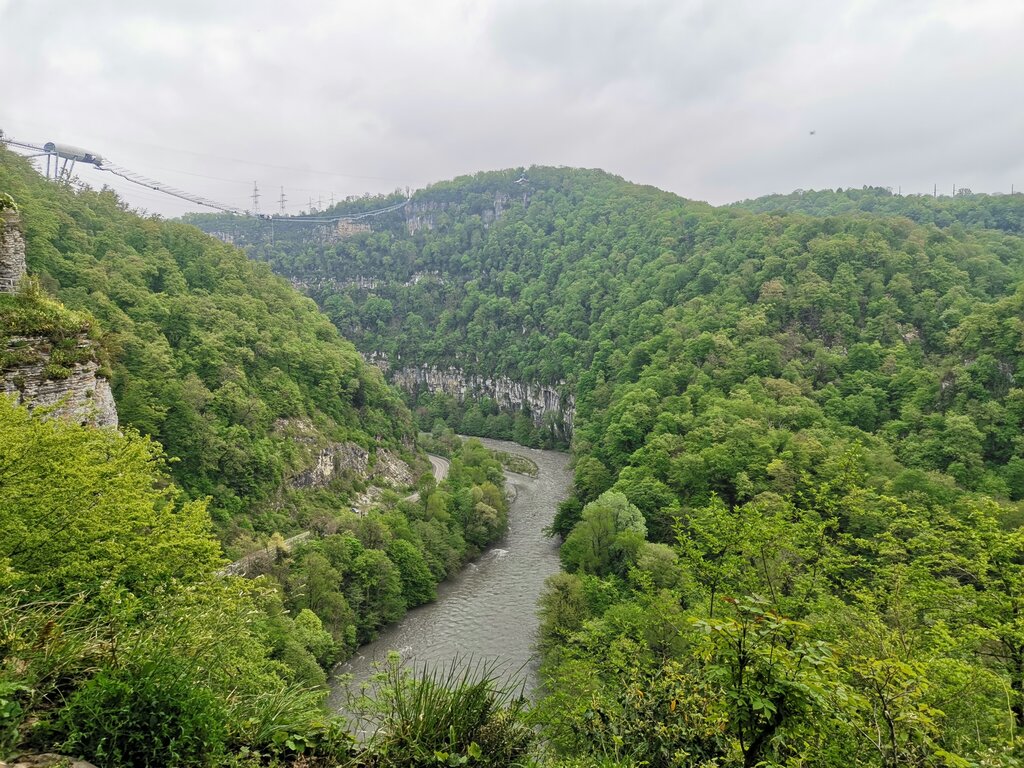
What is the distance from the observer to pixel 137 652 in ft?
13.5

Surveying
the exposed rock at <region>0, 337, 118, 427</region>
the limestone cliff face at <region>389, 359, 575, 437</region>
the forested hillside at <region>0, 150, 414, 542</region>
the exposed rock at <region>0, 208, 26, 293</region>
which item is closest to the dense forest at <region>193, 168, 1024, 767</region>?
the limestone cliff face at <region>389, 359, 575, 437</region>

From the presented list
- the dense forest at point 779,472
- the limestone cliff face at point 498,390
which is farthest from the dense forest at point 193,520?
the limestone cliff face at point 498,390

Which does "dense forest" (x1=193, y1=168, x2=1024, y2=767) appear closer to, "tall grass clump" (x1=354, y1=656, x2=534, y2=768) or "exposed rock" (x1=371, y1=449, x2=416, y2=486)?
"tall grass clump" (x1=354, y1=656, x2=534, y2=768)

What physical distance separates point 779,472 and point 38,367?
1336 inches

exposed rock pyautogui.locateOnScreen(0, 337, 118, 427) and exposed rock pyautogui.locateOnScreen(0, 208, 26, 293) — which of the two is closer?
exposed rock pyautogui.locateOnScreen(0, 337, 118, 427)

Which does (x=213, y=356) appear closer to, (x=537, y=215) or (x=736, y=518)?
(x=736, y=518)

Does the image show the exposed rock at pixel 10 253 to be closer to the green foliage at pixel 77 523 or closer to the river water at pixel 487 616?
the green foliage at pixel 77 523

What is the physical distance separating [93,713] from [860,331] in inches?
2329

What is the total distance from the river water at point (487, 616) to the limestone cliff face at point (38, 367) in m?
13.5

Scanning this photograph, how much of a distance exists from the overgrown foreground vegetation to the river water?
8.22m

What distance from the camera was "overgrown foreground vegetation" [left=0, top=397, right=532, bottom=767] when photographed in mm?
3615

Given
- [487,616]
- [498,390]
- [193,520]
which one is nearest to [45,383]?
[193,520]

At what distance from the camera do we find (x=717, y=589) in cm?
1149

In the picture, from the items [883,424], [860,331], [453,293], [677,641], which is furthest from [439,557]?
[453,293]
